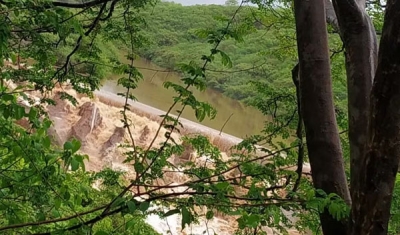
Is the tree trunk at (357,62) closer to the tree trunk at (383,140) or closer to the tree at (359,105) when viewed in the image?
the tree at (359,105)

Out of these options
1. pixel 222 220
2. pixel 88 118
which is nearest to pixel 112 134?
pixel 88 118

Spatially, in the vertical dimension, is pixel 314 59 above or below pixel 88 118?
above

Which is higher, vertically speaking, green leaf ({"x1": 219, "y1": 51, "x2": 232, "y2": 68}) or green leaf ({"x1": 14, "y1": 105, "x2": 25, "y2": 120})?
green leaf ({"x1": 219, "y1": 51, "x2": 232, "y2": 68})

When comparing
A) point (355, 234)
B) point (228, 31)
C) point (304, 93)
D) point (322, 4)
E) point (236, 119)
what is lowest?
point (236, 119)

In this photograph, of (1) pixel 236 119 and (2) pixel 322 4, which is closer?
(2) pixel 322 4

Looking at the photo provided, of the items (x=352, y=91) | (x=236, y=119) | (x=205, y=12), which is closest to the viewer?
(x=352, y=91)

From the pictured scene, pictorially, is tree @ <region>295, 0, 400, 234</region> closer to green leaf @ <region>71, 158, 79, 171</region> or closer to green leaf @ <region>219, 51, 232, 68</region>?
green leaf @ <region>219, 51, 232, 68</region>

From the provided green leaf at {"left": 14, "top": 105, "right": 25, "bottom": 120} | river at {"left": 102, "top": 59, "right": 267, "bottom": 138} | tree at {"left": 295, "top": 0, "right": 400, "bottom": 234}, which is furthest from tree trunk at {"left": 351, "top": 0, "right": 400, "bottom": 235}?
river at {"left": 102, "top": 59, "right": 267, "bottom": 138}

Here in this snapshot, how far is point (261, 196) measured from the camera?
814 mm

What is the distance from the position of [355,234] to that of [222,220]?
5493 millimetres

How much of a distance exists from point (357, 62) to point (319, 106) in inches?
6.0

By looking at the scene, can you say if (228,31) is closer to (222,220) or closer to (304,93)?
(304,93)

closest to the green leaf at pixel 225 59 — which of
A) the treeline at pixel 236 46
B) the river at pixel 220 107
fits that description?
the treeline at pixel 236 46

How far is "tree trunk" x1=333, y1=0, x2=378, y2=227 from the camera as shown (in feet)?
3.33
